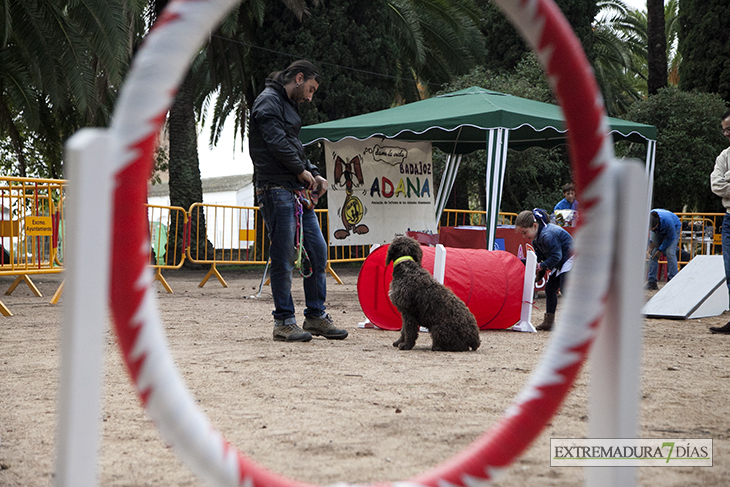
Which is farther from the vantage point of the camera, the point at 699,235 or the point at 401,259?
the point at 699,235

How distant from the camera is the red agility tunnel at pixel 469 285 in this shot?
6.25 metres

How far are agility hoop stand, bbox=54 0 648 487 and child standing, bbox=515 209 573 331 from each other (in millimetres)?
5319

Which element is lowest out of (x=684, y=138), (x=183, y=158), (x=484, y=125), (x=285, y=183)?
(x=285, y=183)

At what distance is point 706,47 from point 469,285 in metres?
17.5

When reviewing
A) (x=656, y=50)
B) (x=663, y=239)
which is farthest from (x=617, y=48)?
(x=663, y=239)

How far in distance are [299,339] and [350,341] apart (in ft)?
1.52

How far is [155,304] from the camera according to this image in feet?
3.94

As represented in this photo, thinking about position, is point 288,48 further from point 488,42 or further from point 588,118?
point 588,118

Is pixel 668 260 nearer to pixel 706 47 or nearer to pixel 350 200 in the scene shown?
pixel 350 200

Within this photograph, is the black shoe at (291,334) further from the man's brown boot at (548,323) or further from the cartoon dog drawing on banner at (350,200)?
the cartoon dog drawing on banner at (350,200)

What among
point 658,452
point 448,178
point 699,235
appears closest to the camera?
point 658,452

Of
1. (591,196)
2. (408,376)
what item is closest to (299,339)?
(408,376)

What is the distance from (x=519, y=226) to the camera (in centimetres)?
671

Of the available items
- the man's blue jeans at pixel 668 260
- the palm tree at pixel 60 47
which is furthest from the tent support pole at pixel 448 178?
the palm tree at pixel 60 47
